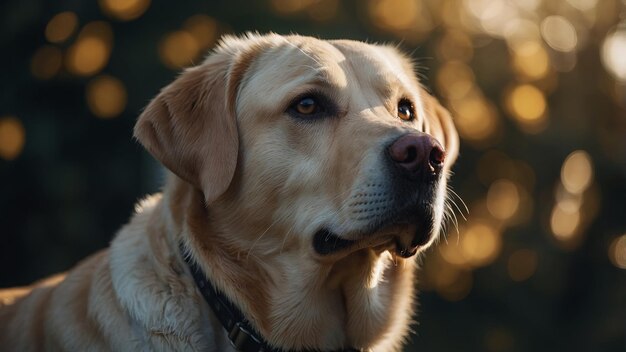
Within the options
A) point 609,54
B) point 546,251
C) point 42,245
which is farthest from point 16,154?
point 609,54

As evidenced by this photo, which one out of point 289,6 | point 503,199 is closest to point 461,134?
point 503,199

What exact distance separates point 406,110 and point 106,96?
4.33 meters

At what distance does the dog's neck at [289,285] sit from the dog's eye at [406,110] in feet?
2.34

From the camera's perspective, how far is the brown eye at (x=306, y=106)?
12.2ft

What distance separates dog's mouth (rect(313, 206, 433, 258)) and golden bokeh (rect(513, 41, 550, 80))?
505 cm

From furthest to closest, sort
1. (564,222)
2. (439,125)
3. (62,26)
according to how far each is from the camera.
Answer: (564,222) → (62,26) → (439,125)

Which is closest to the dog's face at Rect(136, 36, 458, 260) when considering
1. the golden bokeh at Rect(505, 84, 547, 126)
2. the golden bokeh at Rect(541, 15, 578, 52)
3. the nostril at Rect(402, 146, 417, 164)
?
the nostril at Rect(402, 146, 417, 164)

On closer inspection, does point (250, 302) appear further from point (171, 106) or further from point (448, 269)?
point (448, 269)

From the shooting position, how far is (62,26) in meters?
7.47

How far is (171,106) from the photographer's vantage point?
3.81m

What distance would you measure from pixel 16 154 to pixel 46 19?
1281 mm

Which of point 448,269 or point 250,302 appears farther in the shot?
point 448,269

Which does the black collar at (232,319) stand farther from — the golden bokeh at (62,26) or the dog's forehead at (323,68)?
the golden bokeh at (62,26)

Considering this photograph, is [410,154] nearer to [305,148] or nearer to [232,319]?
[305,148]
